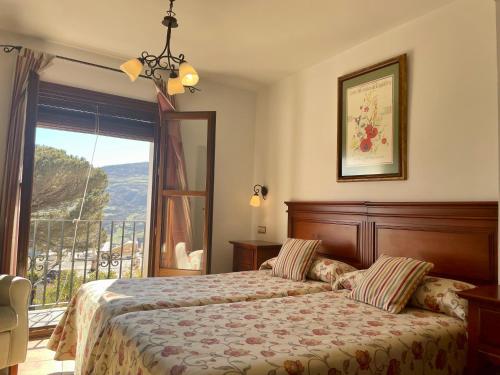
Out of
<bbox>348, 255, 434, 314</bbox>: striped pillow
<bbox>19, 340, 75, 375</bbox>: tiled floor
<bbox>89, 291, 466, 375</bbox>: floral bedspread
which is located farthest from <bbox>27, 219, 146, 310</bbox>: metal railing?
<bbox>348, 255, 434, 314</bbox>: striped pillow

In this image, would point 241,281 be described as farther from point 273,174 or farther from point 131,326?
point 273,174

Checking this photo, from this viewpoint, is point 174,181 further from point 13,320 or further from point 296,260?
point 13,320

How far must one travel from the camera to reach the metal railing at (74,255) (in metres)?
3.93

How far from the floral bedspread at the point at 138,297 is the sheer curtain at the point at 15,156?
93cm

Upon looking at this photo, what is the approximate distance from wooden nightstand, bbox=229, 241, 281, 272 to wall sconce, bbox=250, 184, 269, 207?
0.45 m

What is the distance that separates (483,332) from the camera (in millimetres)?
1651

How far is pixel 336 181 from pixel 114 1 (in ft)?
7.55

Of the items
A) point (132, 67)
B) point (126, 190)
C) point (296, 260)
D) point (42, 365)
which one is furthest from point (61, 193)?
point (296, 260)

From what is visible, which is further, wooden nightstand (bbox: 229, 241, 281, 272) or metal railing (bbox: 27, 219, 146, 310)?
metal railing (bbox: 27, 219, 146, 310)

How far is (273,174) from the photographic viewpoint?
4.16 metres

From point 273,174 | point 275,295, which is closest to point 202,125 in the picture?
point 273,174

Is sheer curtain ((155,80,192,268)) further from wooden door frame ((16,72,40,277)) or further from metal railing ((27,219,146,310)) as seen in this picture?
wooden door frame ((16,72,40,277))

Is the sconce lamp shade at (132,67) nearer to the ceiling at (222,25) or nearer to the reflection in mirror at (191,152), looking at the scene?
the ceiling at (222,25)

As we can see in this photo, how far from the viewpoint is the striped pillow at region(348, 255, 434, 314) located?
2078 mm
